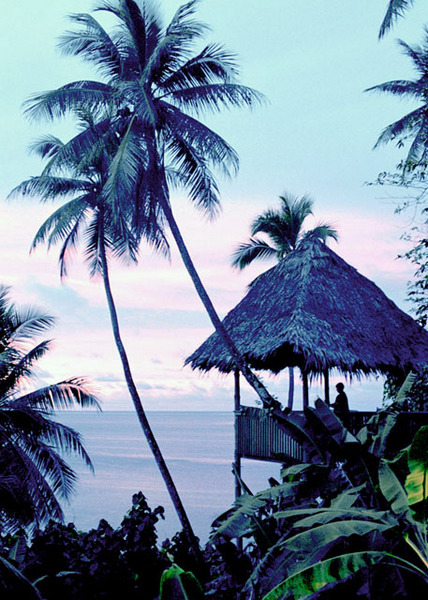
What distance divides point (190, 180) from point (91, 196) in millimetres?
4102

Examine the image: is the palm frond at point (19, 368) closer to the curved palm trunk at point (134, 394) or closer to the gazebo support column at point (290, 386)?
the curved palm trunk at point (134, 394)

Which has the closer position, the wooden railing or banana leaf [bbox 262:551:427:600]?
banana leaf [bbox 262:551:427:600]

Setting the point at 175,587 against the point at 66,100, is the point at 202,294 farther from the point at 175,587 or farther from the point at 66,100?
the point at 175,587

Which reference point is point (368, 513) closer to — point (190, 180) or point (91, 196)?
point (190, 180)

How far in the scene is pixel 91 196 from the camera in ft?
65.7

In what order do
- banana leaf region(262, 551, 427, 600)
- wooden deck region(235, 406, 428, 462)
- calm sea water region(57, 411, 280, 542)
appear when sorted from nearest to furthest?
1. banana leaf region(262, 551, 427, 600)
2. wooden deck region(235, 406, 428, 462)
3. calm sea water region(57, 411, 280, 542)

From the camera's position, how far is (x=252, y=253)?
28891 millimetres

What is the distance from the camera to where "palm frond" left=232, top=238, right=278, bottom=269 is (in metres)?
28.8

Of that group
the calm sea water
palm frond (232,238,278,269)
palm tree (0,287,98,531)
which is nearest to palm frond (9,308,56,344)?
palm tree (0,287,98,531)

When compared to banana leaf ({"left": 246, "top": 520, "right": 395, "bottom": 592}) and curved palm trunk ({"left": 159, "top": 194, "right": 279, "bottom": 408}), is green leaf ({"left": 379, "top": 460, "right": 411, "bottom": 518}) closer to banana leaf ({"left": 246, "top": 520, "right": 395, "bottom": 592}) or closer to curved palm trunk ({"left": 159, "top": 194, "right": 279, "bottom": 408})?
banana leaf ({"left": 246, "top": 520, "right": 395, "bottom": 592})

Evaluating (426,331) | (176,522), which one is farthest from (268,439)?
(176,522)

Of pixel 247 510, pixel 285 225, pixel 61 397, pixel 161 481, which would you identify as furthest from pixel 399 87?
pixel 161 481

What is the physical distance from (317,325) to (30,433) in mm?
7545

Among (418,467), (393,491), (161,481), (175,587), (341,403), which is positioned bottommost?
(161,481)
